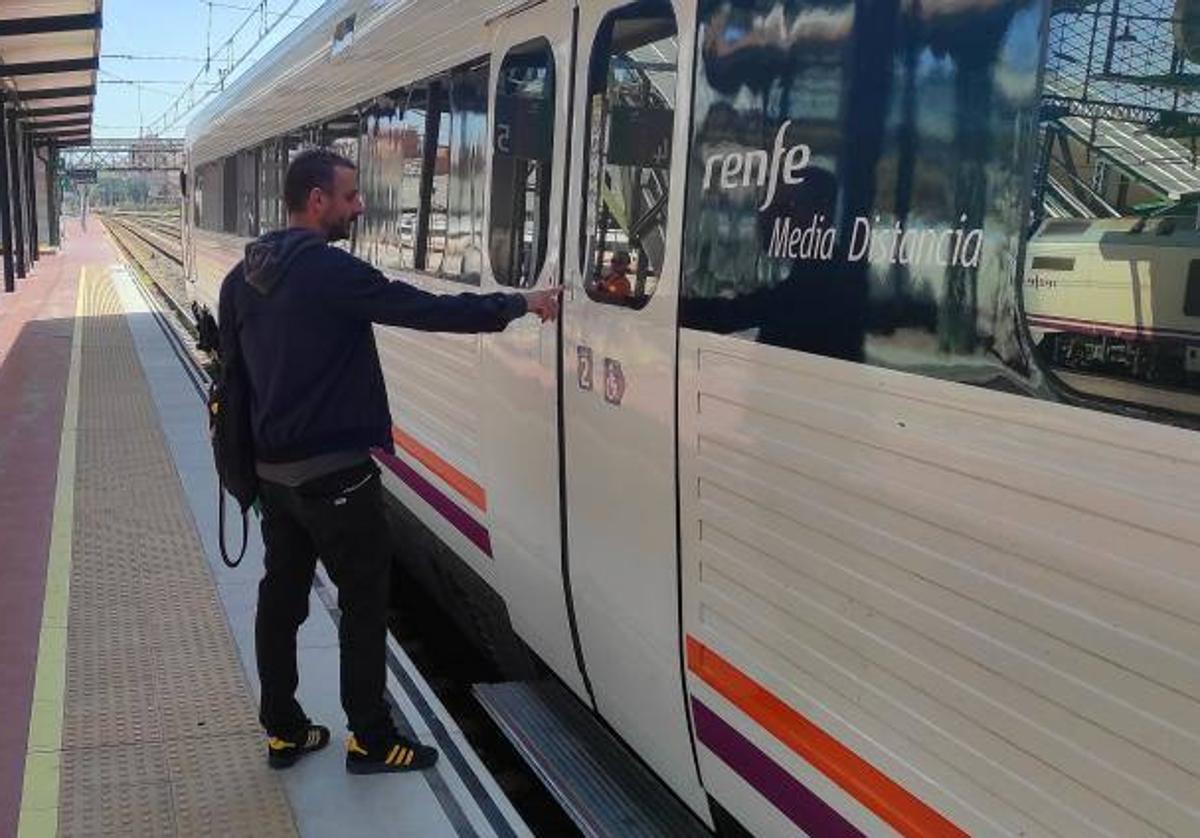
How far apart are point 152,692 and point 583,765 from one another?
1444 mm

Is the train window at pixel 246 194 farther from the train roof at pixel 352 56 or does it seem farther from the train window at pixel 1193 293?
the train window at pixel 1193 293

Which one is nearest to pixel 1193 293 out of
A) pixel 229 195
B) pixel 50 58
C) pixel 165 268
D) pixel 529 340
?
pixel 529 340

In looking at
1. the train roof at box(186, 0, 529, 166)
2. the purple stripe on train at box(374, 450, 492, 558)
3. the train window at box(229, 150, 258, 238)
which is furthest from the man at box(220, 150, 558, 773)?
the train window at box(229, 150, 258, 238)

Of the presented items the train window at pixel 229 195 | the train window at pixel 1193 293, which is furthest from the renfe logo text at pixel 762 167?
the train window at pixel 229 195

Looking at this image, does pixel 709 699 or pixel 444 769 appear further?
pixel 444 769

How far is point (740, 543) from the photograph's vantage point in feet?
8.62

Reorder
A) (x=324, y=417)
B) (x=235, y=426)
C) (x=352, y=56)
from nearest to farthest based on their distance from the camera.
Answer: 1. (x=324, y=417)
2. (x=235, y=426)
3. (x=352, y=56)

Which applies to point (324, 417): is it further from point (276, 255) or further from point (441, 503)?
point (441, 503)

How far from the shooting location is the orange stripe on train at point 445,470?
4.38m

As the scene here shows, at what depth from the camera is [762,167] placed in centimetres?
254

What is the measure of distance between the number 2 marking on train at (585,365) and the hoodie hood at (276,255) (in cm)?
74

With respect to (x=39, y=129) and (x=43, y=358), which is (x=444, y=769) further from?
(x=39, y=129)

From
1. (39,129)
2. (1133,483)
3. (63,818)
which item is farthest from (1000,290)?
(39,129)

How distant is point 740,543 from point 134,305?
1958 centimetres
